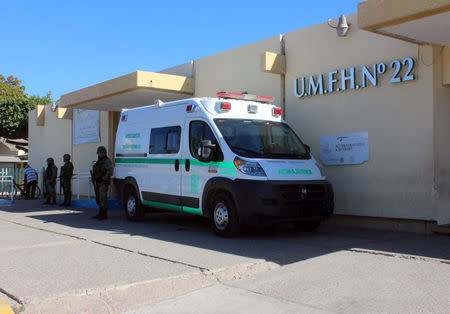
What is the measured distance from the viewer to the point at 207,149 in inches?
328

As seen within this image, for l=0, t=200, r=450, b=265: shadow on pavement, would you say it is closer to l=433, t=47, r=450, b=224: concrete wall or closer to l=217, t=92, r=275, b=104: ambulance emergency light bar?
l=433, t=47, r=450, b=224: concrete wall

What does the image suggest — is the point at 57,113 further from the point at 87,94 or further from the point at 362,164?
the point at 362,164

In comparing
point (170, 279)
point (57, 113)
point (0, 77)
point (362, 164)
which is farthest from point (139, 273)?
point (0, 77)

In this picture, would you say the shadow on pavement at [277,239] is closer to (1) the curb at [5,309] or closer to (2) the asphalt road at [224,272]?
(2) the asphalt road at [224,272]

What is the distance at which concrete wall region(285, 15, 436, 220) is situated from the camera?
8.70 metres

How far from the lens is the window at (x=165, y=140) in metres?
9.41

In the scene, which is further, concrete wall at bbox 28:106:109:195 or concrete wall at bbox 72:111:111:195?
concrete wall at bbox 28:106:109:195

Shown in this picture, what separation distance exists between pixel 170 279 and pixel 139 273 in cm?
50

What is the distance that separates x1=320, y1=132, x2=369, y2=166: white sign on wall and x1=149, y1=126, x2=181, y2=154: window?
330 cm

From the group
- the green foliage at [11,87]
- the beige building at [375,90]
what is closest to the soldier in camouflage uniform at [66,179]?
the beige building at [375,90]

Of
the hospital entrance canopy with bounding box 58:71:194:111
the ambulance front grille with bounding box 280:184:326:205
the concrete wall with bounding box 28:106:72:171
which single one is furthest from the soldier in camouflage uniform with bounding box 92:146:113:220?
the concrete wall with bounding box 28:106:72:171

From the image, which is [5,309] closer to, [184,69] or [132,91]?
[132,91]

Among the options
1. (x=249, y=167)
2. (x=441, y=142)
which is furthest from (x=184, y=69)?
(x=441, y=142)

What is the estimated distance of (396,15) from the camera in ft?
23.1
